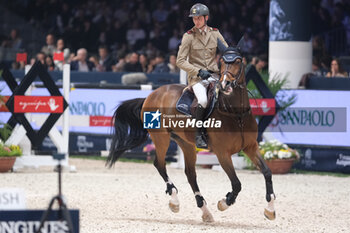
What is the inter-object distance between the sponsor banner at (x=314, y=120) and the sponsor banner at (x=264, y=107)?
1.18 ft

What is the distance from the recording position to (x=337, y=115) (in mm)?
14258

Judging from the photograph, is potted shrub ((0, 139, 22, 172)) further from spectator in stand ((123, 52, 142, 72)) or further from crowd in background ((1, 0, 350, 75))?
spectator in stand ((123, 52, 142, 72))

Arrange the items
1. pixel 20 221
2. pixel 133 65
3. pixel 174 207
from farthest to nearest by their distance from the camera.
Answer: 1. pixel 133 65
2. pixel 174 207
3. pixel 20 221

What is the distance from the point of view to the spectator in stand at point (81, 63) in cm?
1911

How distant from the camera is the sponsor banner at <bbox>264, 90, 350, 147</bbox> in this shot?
46.7ft

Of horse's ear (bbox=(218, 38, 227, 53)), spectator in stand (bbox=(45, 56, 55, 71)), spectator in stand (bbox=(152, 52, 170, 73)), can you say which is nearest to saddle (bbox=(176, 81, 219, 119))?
horse's ear (bbox=(218, 38, 227, 53))

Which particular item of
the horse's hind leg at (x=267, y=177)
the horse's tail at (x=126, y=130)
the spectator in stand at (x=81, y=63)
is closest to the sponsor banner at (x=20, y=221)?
the horse's hind leg at (x=267, y=177)

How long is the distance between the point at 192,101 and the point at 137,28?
1303 centimetres

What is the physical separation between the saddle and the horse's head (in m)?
0.50

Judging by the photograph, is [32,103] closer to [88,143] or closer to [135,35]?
[88,143]

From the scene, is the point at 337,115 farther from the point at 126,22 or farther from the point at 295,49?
the point at 126,22

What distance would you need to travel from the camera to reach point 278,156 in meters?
14.3

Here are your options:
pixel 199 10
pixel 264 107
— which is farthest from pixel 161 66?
pixel 199 10

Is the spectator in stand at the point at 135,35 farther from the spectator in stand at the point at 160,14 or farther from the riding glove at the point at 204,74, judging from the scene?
the riding glove at the point at 204,74
